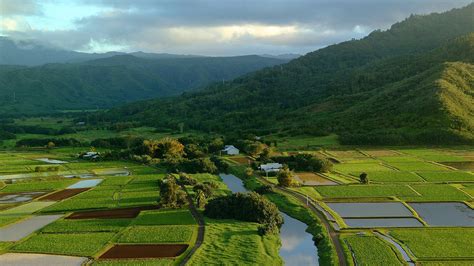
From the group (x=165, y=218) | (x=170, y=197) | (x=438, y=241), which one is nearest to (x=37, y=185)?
(x=170, y=197)

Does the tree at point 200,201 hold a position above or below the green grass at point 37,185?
above

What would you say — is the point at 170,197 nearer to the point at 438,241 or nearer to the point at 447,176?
the point at 438,241

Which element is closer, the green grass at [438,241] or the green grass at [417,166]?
the green grass at [438,241]

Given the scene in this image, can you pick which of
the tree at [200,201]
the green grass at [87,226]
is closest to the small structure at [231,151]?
the tree at [200,201]

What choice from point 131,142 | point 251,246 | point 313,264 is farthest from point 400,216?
point 131,142

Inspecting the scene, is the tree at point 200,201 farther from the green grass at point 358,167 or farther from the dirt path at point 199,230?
the green grass at point 358,167

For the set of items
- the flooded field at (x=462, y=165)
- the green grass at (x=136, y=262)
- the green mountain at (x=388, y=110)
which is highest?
the green mountain at (x=388, y=110)
